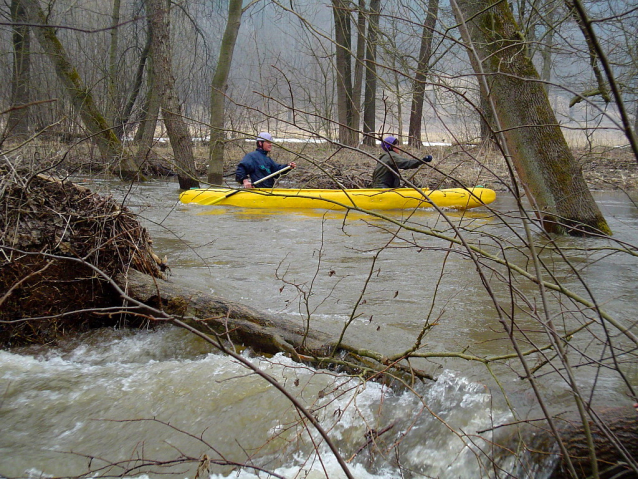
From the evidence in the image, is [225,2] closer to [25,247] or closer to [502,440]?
[25,247]

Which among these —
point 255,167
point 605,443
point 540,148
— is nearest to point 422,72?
point 605,443

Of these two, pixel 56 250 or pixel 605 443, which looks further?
pixel 56 250

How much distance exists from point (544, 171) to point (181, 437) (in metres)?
6.42

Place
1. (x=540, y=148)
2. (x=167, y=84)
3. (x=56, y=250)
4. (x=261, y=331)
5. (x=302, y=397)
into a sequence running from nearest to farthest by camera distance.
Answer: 1. (x=302, y=397)
2. (x=261, y=331)
3. (x=56, y=250)
4. (x=540, y=148)
5. (x=167, y=84)

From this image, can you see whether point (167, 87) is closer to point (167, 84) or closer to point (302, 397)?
point (167, 84)

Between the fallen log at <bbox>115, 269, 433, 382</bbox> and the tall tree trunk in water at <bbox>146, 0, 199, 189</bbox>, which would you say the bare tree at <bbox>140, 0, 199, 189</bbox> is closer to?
the tall tree trunk in water at <bbox>146, 0, 199, 189</bbox>

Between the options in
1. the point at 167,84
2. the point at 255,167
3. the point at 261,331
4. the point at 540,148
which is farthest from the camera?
the point at 167,84

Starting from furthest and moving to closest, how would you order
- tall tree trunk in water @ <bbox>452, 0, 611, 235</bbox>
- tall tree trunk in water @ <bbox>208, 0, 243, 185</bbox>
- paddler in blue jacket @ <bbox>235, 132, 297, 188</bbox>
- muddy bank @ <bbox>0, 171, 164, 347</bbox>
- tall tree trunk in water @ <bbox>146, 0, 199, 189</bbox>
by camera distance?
tall tree trunk in water @ <bbox>208, 0, 243, 185</bbox>, tall tree trunk in water @ <bbox>146, 0, 199, 189</bbox>, paddler in blue jacket @ <bbox>235, 132, 297, 188</bbox>, tall tree trunk in water @ <bbox>452, 0, 611, 235</bbox>, muddy bank @ <bbox>0, 171, 164, 347</bbox>

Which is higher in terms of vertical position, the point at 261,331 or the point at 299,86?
the point at 299,86

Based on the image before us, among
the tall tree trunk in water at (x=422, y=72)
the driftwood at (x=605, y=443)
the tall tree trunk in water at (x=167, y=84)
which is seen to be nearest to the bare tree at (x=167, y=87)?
the tall tree trunk in water at (x=167, y=84)

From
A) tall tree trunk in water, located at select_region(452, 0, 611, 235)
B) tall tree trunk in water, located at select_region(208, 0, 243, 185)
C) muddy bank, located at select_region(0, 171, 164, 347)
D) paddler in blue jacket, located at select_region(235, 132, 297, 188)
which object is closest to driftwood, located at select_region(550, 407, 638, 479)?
muddy bank, located at select_region(0, 171, 164, 347)

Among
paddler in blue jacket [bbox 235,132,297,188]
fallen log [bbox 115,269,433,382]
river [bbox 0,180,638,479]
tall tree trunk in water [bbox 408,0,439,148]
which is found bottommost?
river [bbox 0,180,638,479]

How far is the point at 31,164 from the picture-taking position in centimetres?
389

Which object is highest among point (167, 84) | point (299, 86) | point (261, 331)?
point (167, 84)
